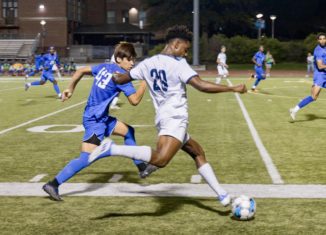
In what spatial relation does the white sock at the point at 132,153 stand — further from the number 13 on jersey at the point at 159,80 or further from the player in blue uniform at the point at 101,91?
the player in blue uniform at the point at 101,91

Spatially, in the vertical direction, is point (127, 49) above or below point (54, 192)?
above

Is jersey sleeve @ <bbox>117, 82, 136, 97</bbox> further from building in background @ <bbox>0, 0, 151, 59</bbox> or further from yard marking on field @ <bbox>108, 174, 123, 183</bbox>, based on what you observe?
building in background @ <bbox>0, 0, 151, 59</bbox>

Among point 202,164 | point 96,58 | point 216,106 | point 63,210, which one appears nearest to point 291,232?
point 202,164

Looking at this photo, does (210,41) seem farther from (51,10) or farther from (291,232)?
(291,232)

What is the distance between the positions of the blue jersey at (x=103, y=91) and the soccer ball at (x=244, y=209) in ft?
6.05

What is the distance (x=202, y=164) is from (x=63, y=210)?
1.53 metres

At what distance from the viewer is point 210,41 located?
61.6 m

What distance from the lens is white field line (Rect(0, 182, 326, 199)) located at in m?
7.05

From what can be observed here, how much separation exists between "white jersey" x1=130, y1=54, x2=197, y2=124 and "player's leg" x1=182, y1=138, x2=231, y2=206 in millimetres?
480

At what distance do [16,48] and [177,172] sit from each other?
6288 centimetres

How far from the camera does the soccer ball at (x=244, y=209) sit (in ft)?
19.2

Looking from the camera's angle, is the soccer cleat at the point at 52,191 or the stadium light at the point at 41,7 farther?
the stadium light at the point at 41,7

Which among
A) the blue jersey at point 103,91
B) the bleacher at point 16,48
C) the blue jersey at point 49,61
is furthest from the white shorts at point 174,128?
the bleacher at point 16,48

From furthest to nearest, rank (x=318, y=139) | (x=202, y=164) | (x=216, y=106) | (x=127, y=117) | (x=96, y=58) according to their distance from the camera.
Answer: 1. (x=96, y=58)
2. (x=216, y=106)
3. (x=127, y=117)
4. (x=318, y=139)
5. (x=202, y=164)
